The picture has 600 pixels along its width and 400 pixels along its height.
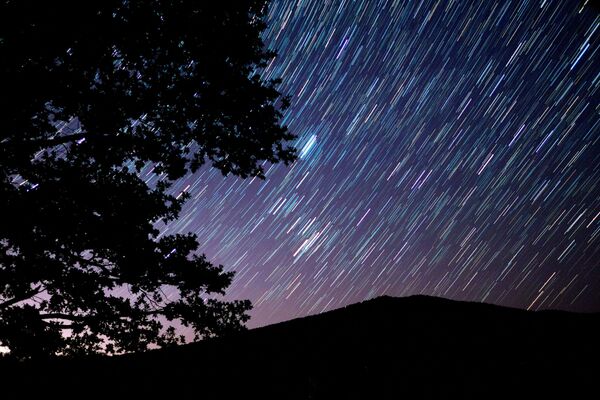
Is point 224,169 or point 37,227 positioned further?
point 224,169

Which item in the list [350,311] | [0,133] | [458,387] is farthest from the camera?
[0,133]

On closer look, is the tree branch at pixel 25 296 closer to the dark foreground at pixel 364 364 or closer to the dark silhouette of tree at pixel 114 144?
the dark silhouette of tree at pixel 114 144

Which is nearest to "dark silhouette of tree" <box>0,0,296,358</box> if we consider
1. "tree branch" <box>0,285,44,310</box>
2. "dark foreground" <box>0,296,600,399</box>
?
"tree branch" <box>0,285,44,310</box>

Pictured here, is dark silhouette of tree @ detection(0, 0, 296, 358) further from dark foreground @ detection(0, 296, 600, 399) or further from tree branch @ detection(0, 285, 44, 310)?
dark foreground @ detection(0, 296, 600, 399)

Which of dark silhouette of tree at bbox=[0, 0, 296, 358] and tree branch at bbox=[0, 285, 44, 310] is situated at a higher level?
dark silhouette of tree at bbox=[0, 0, 296, 358]

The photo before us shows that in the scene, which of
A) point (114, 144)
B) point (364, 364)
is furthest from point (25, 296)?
point (364, 364)

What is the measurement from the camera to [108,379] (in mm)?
2635

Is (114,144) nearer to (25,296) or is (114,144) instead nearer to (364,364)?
(25,296)

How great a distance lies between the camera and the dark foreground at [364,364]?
2289 millimetres

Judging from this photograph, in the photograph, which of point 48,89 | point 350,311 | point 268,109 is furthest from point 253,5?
point 350,311

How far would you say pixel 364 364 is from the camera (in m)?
2.51

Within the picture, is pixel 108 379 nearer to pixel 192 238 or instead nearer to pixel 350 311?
pixel 350 311

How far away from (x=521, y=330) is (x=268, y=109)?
6.08m

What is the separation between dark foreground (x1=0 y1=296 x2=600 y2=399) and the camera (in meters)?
2.29
